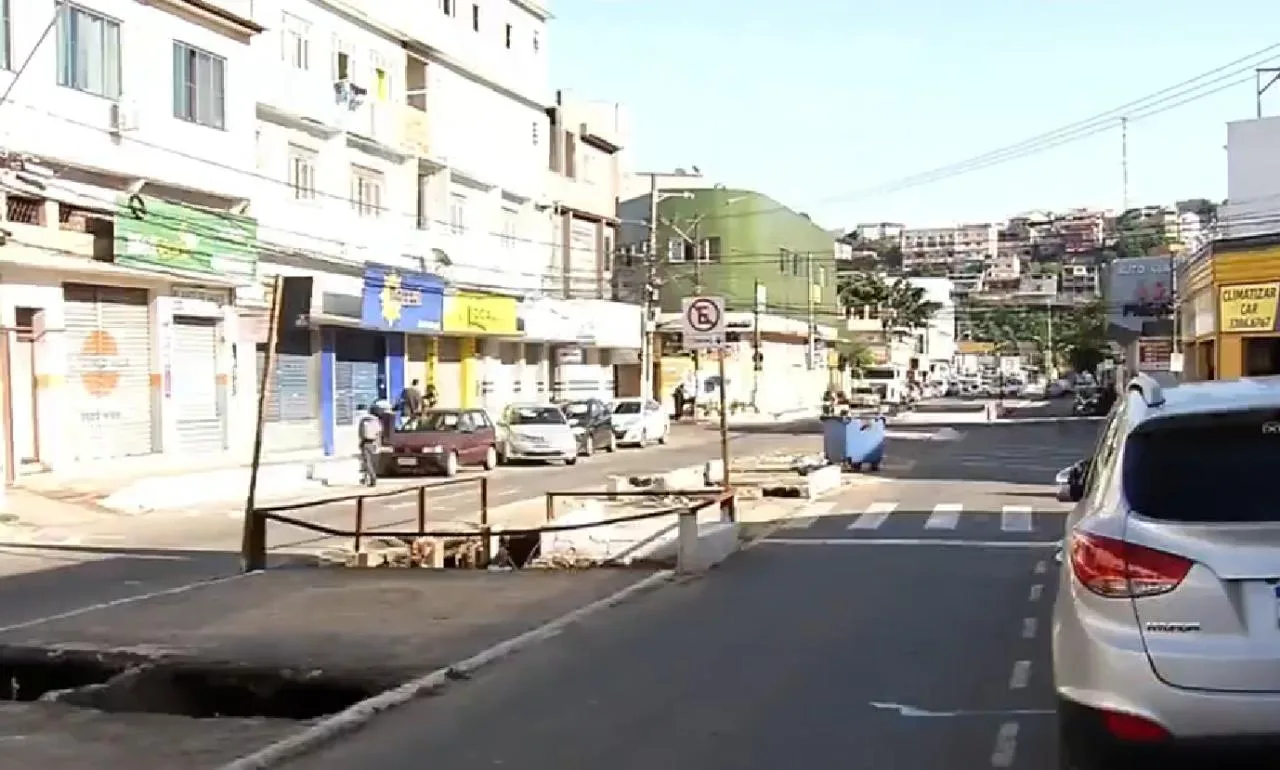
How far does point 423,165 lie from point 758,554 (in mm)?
31482

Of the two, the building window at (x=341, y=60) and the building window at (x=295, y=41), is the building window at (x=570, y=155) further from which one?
the building window at (x=295, y=41)

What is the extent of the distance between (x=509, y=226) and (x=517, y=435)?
14.7 metres

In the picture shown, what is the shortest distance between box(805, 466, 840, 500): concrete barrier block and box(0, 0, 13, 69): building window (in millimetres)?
15973

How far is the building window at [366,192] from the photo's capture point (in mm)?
44500

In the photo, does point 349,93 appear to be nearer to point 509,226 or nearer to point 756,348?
point 509,226

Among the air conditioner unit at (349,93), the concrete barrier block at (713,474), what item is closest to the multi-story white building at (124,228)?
the air conditioner unit at (349,93)

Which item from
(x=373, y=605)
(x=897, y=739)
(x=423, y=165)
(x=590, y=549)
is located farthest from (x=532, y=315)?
(x=897, y=739)

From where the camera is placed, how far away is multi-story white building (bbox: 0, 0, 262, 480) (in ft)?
96.5

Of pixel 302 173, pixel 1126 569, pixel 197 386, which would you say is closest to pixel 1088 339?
pixel 302 173

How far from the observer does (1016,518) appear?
2420 centimetres

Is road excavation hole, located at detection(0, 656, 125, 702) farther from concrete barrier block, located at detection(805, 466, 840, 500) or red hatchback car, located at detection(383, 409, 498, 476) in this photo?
red hatchback car, located at detection(383, 409, 498, 476)

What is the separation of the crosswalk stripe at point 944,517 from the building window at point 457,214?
26.9m

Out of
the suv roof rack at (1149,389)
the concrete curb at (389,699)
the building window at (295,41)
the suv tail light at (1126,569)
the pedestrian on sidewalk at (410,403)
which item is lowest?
the concrete curb at (389,699)

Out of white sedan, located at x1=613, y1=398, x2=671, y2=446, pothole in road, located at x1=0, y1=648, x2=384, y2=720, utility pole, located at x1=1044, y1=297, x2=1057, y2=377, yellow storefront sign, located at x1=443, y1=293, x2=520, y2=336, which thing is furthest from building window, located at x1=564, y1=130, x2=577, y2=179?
utility pole, located at x1=1044, y1=297, x2=1057, y2=377
